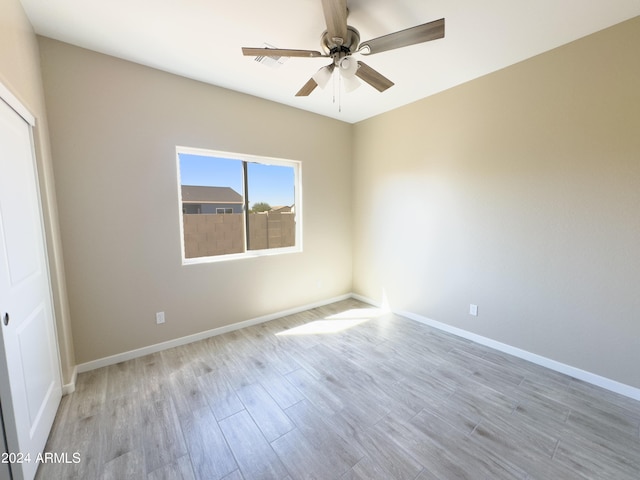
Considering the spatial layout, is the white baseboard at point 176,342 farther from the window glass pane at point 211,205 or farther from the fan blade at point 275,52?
the fan blade at point 275,52

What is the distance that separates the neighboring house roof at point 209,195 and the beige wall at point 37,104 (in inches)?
40.1

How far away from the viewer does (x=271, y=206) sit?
3.41 meters

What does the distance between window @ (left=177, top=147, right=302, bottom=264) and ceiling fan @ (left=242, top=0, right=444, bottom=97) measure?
1.46m

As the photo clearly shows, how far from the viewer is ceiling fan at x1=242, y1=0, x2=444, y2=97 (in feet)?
4.60

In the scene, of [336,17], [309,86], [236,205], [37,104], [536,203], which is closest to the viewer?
[336,17]

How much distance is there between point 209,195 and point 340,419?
256 centimetres

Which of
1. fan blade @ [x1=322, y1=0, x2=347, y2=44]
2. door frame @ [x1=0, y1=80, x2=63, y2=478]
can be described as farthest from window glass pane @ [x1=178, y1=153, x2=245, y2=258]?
fan blade @ [x1=322, y1=0, x2=347, y2=44]

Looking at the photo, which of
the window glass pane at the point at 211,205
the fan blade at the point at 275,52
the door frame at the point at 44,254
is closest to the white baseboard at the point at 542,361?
the window glass pane at the point at 211,205

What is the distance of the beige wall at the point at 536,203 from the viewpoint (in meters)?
1.94

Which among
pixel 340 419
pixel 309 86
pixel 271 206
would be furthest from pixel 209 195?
pixel 340 419

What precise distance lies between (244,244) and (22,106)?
206cm

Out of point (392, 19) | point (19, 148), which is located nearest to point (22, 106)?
point (19, 148)

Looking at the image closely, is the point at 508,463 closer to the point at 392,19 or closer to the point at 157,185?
the point at 392,19

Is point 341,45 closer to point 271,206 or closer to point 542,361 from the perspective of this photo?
point 271,206
